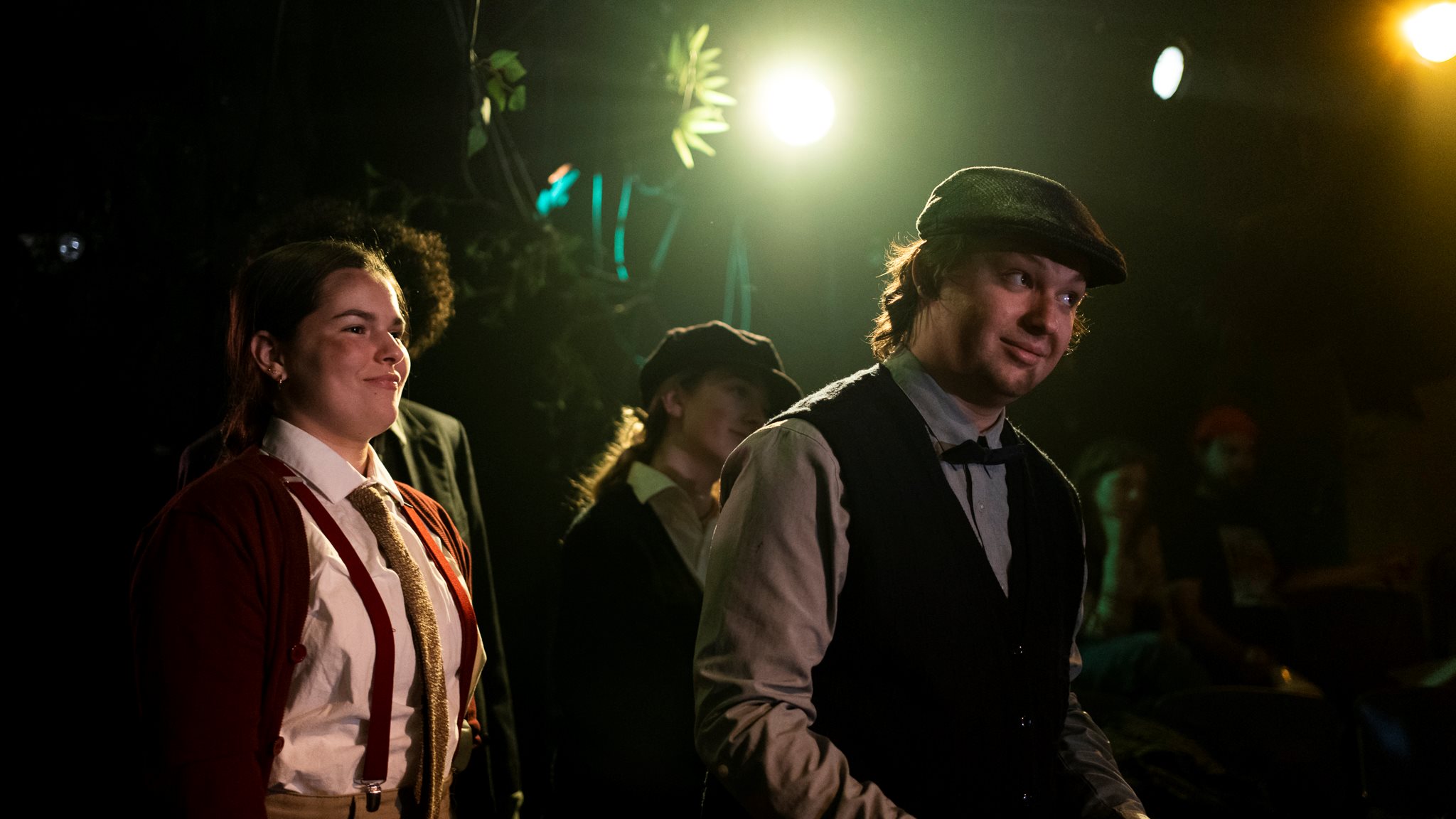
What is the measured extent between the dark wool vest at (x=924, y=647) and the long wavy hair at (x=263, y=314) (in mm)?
842

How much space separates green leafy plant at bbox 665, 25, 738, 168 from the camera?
3.32 meters

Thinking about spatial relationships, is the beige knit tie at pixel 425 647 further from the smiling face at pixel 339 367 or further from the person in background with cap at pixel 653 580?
the person in background with cap at pixel 653 580

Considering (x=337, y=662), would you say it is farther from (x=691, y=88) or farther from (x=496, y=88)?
(x=691, y=88)

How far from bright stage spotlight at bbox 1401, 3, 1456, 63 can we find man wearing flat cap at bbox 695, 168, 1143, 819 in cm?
304

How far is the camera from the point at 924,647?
4.78 ft

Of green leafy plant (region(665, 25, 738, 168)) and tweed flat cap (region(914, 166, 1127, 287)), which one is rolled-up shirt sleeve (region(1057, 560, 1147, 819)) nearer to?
tweed flat cap (region(914, 166, 1127, 287))

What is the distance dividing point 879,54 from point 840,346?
1114 millimetres

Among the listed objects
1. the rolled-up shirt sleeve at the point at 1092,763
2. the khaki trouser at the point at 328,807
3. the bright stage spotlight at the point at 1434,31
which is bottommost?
the khaki trouser at the point at 328,807

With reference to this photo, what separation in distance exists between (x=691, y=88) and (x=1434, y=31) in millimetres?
2789

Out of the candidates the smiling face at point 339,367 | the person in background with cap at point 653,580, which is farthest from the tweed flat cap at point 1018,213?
the person in background with cap at point 653,580

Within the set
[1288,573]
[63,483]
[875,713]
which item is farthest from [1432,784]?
[63,483]

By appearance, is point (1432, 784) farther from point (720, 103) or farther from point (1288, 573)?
point (720, 103)

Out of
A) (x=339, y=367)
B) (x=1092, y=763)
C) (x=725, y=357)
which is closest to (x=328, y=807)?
(x=339, y=367)

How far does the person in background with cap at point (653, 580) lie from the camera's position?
7.61ft
